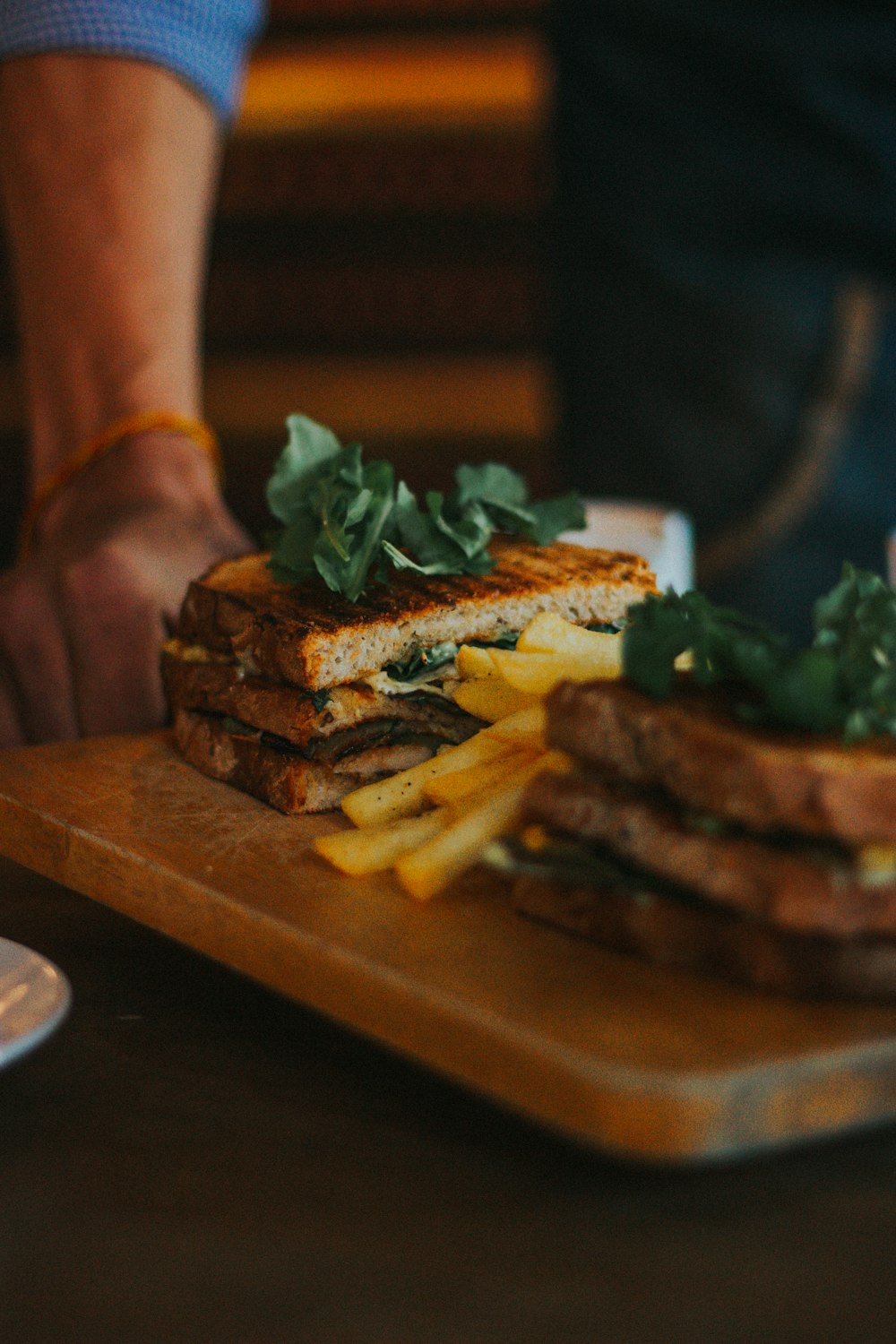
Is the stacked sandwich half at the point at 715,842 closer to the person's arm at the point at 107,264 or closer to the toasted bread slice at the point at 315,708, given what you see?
the toasted bread slice at the point at 315,708

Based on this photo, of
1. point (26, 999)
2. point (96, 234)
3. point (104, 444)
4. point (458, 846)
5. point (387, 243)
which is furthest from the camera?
point (387, 243)

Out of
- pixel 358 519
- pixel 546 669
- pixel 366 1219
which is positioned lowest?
pixel 366 1219

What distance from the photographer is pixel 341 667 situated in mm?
2207

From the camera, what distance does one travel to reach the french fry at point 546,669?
195 cm

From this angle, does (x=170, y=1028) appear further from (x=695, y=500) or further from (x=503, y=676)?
(x=695, y=500)

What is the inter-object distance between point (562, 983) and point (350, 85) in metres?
6.68

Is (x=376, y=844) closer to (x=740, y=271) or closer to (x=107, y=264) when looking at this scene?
(x=107, y=264)

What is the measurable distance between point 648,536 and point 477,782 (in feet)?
4.04

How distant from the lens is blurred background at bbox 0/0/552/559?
23.5 feet

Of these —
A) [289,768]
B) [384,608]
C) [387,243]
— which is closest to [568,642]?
[384,608]

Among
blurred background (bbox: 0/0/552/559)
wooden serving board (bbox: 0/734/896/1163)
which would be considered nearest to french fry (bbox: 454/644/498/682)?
wooden serving board (bbox: 0/734/896/1163)

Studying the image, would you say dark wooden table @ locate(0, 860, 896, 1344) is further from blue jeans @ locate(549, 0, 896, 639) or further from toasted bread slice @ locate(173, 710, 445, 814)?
blue jeans @ locate(549, 0, 896, 639)

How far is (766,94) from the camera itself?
4.34 m

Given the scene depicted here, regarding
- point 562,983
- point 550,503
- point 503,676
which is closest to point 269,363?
point 550,503
